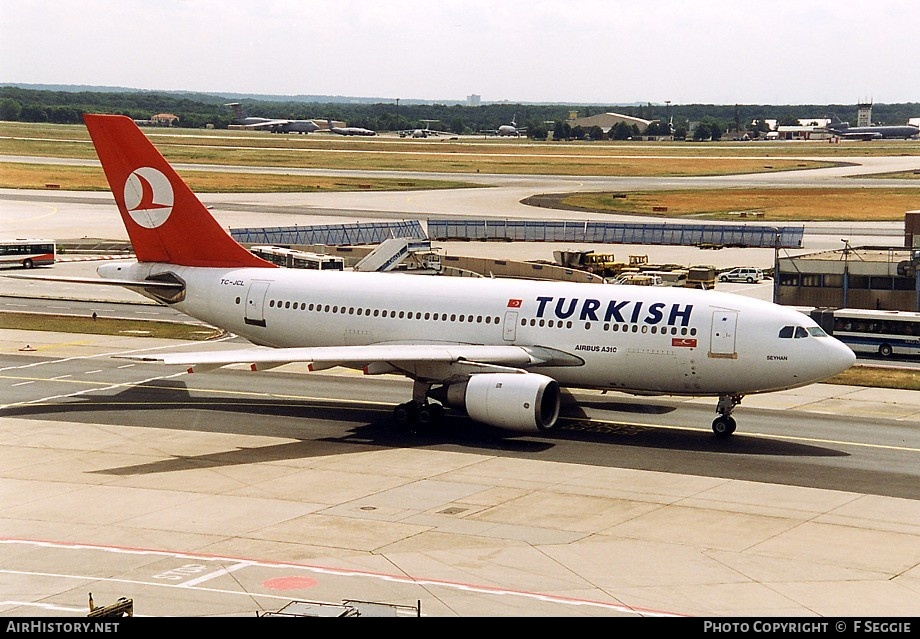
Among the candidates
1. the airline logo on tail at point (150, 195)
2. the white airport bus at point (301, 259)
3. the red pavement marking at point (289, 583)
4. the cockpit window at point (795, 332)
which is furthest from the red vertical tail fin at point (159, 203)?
the white airport bus at point (301, 259)

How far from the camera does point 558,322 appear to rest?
44.4 m

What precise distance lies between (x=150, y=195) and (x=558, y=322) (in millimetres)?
18543

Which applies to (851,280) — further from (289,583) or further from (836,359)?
(289,583)

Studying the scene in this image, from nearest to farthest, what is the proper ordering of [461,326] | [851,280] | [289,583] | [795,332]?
[289,583] → [795,332] → [461,326] → [851,280]

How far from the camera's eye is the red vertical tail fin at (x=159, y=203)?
50750 millimetres

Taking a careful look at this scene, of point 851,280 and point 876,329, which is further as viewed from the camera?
→ point 851,280

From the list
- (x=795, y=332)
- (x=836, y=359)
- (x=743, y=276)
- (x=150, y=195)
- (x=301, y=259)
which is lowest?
(x=743, y=276)

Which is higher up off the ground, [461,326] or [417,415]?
[461,326]

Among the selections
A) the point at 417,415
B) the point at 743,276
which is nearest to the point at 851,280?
the point at 743,276

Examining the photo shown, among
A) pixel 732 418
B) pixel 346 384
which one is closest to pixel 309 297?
pixel 346 384

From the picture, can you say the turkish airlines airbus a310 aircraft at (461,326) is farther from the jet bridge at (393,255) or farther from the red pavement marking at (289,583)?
the jet bridge at (393,255)

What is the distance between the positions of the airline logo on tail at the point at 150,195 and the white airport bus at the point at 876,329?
34100 mm

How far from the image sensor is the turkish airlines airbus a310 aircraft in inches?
1639

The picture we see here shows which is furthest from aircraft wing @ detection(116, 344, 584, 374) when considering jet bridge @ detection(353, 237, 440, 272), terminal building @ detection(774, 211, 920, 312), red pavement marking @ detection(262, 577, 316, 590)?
jet bridge @ detection(353, 237, 440, 272)
